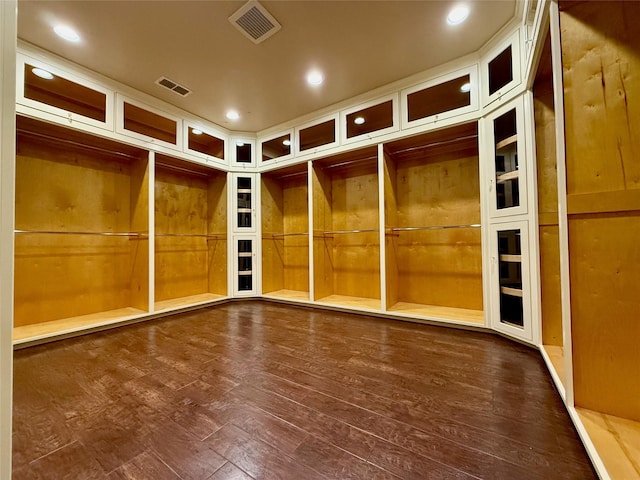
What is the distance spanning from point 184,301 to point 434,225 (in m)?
3.88

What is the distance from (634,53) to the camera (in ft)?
4.33

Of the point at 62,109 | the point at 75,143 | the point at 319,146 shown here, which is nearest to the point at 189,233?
the point at 75,143

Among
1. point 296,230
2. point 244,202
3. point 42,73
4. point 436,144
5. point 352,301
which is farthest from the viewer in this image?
point 296,230

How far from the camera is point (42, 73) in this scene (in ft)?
8.81

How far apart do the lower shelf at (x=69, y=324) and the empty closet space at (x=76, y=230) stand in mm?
12

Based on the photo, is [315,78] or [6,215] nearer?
[6,215]

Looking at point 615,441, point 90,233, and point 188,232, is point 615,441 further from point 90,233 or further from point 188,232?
point 188,232

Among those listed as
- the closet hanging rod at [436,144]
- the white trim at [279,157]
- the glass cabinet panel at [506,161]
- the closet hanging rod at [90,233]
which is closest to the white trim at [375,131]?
the closet hanging rod at [436,144]

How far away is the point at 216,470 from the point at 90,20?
3.52 m

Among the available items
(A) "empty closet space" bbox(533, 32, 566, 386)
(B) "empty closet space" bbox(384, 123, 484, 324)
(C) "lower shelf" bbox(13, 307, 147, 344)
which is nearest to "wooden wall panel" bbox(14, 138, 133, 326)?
(C) "lower shelf" bbox(13, 307, 147, 344)

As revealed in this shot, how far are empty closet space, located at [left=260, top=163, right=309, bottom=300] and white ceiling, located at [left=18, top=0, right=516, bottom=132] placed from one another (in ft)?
5.32

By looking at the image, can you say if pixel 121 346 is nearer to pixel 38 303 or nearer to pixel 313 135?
pixel 38 303

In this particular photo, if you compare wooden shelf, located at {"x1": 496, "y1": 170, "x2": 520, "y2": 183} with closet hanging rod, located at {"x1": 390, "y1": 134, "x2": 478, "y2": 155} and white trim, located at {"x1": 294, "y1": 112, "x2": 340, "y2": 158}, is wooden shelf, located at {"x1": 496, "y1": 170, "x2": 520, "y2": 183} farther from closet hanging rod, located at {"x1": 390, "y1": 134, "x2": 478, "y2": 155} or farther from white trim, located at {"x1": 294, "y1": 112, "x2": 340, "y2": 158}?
white trim, located at {"x1": 294, "y1": 112, "x2": 340, "y2": 158}

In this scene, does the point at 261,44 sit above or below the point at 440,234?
above
